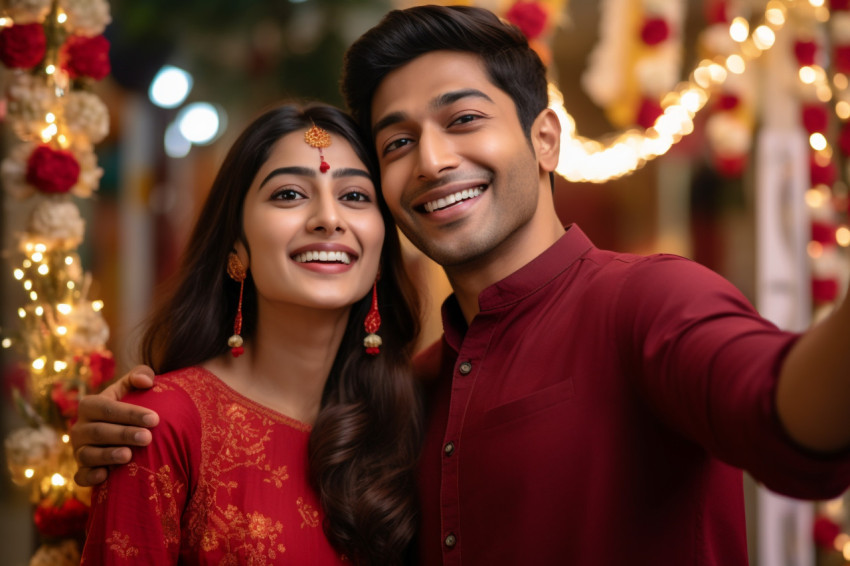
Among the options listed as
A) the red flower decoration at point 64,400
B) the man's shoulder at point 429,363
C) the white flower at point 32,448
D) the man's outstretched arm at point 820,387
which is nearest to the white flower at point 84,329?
the red flower decoration at point 64,400

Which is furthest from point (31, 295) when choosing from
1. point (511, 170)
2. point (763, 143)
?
point (763, 143)

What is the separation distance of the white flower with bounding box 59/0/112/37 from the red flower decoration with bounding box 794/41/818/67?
3.05m

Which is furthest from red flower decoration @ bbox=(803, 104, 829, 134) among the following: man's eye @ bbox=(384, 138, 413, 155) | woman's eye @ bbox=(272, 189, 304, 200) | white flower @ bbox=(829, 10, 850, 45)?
woman's eye @ bbox=(272, 189, 304, 200)

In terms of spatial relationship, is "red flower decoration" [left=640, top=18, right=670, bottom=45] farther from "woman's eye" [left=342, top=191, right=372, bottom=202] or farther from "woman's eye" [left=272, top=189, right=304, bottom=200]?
"woman's eye" [left=272, top=189, right=304, bottom=200]

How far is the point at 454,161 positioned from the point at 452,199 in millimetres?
89

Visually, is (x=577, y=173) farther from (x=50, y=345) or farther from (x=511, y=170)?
(x=50, y=345)

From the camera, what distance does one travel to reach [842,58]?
3.64 m

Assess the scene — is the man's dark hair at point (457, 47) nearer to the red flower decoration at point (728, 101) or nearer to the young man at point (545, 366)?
the young man at point (545, 366)

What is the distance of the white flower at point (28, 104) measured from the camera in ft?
7.08

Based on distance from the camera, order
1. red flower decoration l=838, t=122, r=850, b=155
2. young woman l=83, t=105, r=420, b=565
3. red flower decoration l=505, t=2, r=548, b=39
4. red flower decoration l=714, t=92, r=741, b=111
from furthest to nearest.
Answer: red flower decoration l=714, t=92, r=741, b=111 < red flower decoration l=838, t=122, r=850, b=155 < red flower decoration l=505, t=2, r=548, b=39 < young woman l=83, t=105, r=420, b=565

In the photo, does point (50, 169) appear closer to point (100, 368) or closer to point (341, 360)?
point (100, 368)

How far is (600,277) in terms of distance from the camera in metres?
1.74

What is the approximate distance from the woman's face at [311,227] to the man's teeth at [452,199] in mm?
171

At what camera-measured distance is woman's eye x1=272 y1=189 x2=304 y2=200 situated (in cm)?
198
